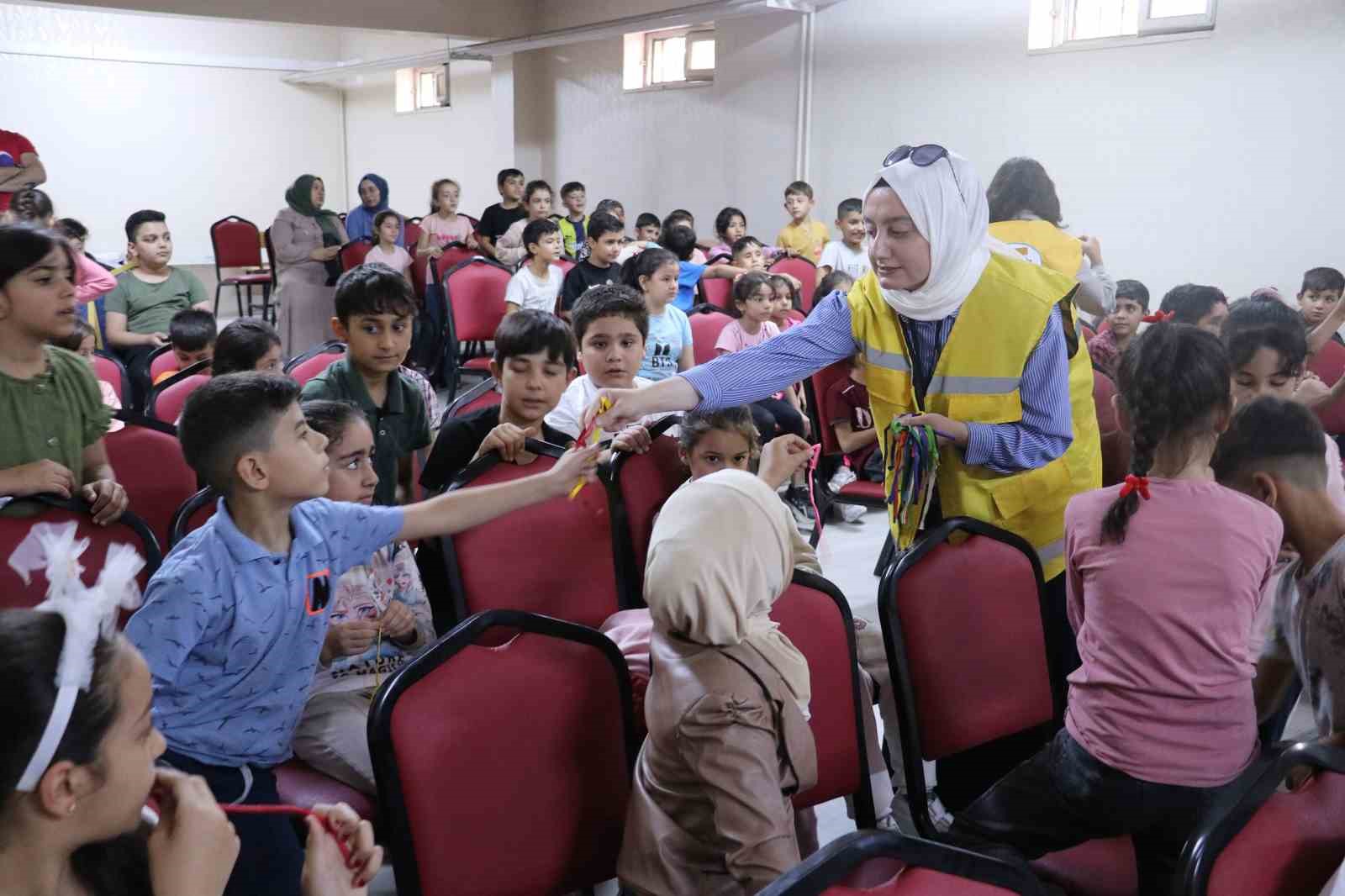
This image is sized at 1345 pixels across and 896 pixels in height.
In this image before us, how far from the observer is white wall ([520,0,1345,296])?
21.0 feet

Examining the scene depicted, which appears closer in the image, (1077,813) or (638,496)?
(1077,813)

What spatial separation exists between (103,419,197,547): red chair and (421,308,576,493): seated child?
0.60 m

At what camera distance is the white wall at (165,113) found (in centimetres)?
1264

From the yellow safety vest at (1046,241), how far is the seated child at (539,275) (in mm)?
3232

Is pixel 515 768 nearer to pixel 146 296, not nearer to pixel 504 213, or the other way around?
pixel 146 296

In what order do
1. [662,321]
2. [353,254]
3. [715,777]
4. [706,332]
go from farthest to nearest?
[353,254]
[706,332]
[662,321]
[715,777]

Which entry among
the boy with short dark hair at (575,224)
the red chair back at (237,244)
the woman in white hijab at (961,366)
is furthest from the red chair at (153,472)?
the red chair back at (237,244)

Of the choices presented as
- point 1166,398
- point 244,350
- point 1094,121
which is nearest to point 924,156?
point 1166,398

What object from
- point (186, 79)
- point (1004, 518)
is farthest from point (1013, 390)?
point (186, 79)

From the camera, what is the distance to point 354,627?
6.67 ft

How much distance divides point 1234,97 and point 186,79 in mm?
11801

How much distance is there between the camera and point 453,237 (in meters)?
9.62

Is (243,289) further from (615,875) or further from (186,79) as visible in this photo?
(615,875)

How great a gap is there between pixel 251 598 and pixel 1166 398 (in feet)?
4.71
